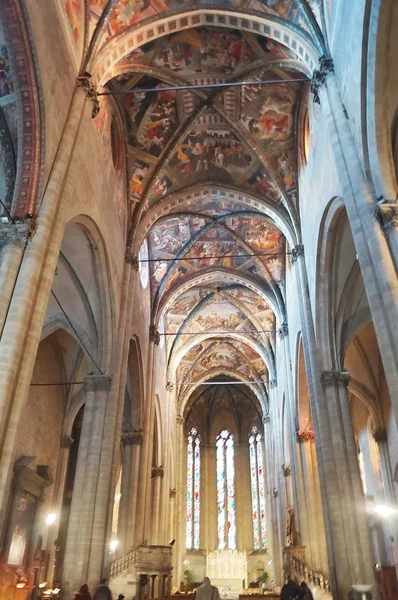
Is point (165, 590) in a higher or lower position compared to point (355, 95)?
lower

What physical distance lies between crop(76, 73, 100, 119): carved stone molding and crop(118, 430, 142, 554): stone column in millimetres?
10499

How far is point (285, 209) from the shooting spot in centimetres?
1590

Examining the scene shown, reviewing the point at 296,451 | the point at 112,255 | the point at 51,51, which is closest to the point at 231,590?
the point at 296,451

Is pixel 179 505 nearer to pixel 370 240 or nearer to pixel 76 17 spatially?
pixel 370 240

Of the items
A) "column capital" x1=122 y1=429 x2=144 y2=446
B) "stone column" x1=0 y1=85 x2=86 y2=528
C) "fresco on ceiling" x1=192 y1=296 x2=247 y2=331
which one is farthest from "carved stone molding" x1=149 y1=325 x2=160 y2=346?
"stone column" x1=0 y1=85 x2=86 y2=528

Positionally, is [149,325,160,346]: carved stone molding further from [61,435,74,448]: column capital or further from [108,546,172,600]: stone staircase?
[108,546,172,600]: stone staircase

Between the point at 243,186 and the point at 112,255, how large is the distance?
555cm

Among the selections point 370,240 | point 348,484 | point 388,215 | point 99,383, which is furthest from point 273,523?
point 388,215

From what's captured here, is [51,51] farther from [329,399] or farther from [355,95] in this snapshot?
[329,399]

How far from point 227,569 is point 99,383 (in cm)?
1896

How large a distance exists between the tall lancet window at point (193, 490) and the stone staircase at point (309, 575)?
52.3 feet

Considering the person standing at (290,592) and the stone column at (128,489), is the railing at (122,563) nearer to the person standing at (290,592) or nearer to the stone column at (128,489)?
the stone column at (128,489)

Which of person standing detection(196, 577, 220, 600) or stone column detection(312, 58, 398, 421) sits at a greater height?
stone column detection(312, 58, 398, 421)

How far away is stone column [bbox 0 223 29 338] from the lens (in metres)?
7.34
